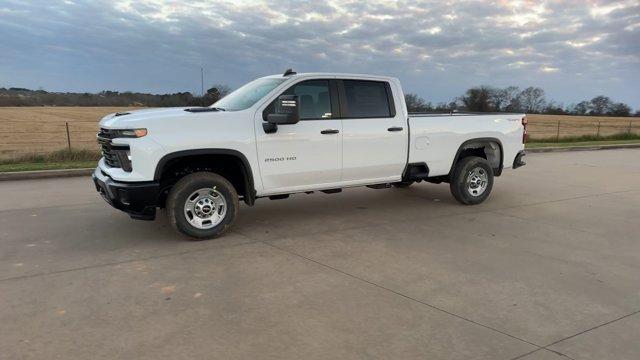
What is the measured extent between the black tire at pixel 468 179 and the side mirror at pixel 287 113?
337 cm

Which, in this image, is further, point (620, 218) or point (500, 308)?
point (620, 218)

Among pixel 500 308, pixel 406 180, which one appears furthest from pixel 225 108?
pixel 500 308

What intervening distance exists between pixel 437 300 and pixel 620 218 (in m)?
4.98

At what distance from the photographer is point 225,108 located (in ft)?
22.2

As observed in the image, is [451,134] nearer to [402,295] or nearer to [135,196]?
[402,295]

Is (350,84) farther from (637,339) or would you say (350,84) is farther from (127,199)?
(637,339)

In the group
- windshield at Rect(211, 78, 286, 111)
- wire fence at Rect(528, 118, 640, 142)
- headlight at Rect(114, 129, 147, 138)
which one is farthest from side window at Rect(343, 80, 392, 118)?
wire fence at Rect(528, 118, 640, 142)

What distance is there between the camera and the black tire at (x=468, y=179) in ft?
27.5

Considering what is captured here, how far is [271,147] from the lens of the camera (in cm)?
642

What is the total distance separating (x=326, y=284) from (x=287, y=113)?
88.4 inches

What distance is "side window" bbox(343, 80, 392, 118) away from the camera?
718 cm

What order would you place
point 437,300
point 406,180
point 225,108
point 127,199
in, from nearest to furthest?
point 437,300, point 127,199, point 225,108, point 406,180

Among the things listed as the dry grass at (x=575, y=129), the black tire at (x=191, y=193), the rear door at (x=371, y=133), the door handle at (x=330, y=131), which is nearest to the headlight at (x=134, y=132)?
the black tire at (x=191, y=193)

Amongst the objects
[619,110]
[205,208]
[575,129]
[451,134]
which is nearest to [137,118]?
[205,208]
